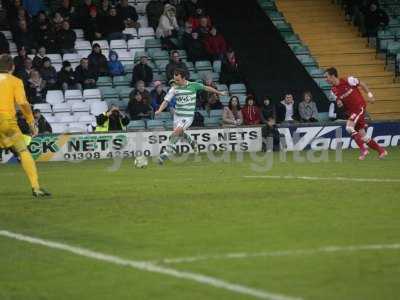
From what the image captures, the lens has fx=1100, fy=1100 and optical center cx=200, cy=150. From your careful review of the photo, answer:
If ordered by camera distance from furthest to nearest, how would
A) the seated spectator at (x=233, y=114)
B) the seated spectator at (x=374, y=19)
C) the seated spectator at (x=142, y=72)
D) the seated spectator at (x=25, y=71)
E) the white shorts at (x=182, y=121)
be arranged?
the seated spectator at (x=374, y=19)
the seated spectator at (x=142, y=72)
the seated spectator at (x=233, y=114)
the seated spectator at (x=25, y=71)
the white shorts at (x=182, y=121)

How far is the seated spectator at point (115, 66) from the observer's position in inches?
1196

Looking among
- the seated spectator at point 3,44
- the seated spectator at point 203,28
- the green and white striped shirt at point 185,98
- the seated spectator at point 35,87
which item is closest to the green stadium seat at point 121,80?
the seated spectator at point 35,87

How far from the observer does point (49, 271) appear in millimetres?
9359

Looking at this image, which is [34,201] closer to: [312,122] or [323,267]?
[323,267]

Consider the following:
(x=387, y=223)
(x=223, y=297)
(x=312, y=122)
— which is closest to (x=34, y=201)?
(x=387, y=223)

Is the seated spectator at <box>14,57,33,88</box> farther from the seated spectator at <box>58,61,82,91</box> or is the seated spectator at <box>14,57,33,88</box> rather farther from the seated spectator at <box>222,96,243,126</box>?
the seated spectator at <box>222,96,243,126</box>

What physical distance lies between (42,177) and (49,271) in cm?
1209

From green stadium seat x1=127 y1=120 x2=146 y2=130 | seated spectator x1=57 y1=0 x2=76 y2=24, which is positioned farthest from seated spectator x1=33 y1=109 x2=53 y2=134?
seated spectator x1=57 y1=0 x2=76 y2=24

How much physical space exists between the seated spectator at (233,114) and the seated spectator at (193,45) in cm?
250

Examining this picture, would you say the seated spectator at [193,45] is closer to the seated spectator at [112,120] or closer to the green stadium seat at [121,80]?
the green stadium seat at [121,80]

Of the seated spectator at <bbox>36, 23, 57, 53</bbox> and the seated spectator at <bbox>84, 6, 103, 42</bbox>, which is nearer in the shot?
the seated spectator at <bbox>36, 23, 57, 53</bbox>

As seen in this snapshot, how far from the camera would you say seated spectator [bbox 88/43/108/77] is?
1169 inches

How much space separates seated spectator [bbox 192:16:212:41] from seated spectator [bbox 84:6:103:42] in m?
2.76

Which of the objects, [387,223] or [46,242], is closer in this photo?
[46,242]
